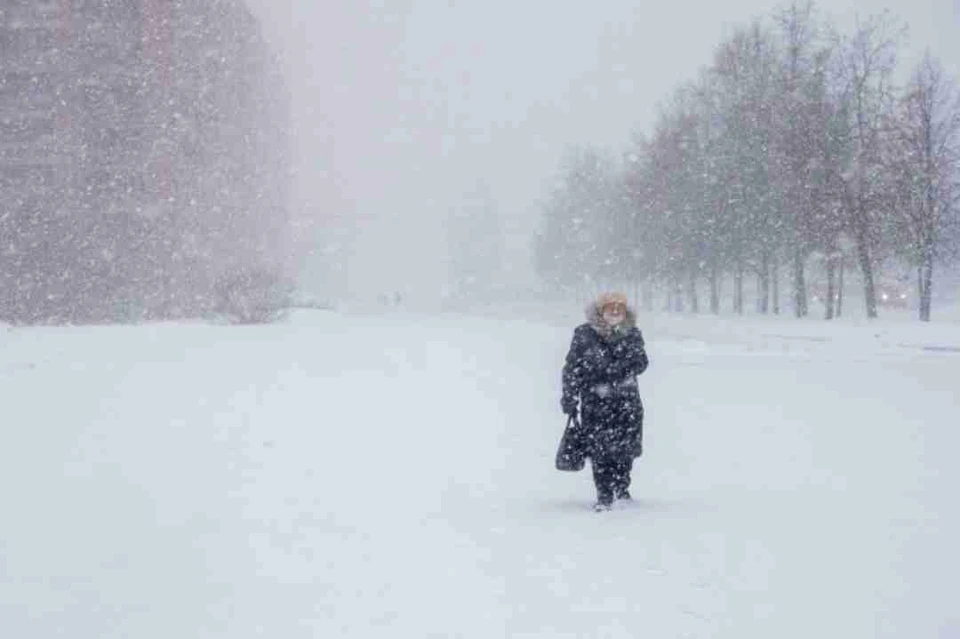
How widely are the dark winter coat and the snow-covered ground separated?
2.31ft

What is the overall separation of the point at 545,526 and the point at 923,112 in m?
30.9

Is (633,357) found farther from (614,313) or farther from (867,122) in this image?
(867,122)

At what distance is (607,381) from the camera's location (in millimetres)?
7078

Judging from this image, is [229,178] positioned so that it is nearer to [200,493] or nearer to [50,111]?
[50,111]

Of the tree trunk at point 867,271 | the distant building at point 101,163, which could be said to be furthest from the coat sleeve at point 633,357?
the tree trunk at point 867,271

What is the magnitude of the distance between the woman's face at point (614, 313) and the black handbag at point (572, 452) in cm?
92

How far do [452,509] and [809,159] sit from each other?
1115 inches

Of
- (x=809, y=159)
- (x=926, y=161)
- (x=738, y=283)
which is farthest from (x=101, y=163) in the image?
(x=926, y=161)

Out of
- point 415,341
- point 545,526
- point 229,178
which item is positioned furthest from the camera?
point 229,178

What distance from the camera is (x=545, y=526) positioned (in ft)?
21.9

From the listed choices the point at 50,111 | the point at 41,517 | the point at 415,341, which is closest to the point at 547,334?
the point at 415,341

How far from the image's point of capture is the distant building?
103 ft

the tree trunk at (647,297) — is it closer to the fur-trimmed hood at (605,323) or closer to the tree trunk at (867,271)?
the tree trunk at (867,271)

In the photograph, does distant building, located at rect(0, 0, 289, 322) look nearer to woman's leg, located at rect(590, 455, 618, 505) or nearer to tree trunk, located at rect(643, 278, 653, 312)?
woman's leg, located at rect(590, 455, 618, 505)
